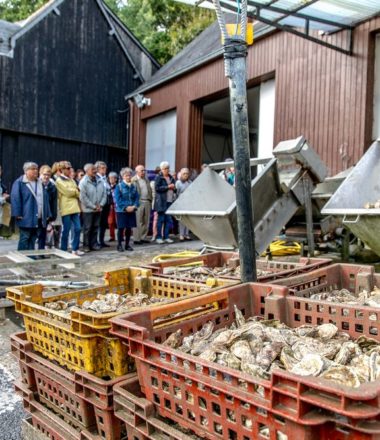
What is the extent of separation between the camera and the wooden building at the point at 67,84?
17.2 m

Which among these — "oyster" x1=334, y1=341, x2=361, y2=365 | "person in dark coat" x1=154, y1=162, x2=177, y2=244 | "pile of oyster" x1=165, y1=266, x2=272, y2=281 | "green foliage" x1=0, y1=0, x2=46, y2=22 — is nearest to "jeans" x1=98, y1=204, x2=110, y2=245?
"person in dark coat" x1=154, y1=162, x2=177, y2=244

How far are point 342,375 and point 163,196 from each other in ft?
30.7

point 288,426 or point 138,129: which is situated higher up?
point 138,129

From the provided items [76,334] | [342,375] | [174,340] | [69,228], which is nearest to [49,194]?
[69,228]

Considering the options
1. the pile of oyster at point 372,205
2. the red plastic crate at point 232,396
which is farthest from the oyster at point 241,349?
the pile of oyster at point 372,205

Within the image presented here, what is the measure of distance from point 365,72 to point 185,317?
8.43 meters

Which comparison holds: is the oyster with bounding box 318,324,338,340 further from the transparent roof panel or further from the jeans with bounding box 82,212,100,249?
the jeans with bounding box 82,212,100,249

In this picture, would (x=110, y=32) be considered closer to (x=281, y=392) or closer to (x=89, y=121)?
(x=89, y=121)

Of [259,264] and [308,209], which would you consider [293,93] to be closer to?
[308,209]

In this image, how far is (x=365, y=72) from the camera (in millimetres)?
9031

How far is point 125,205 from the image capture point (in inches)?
368

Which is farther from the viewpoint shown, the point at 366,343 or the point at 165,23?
the point at 165,23

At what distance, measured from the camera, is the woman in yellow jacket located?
845 centimetres

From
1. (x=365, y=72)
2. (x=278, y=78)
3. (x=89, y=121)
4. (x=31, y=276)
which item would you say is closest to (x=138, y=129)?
(x=89, y=121)
